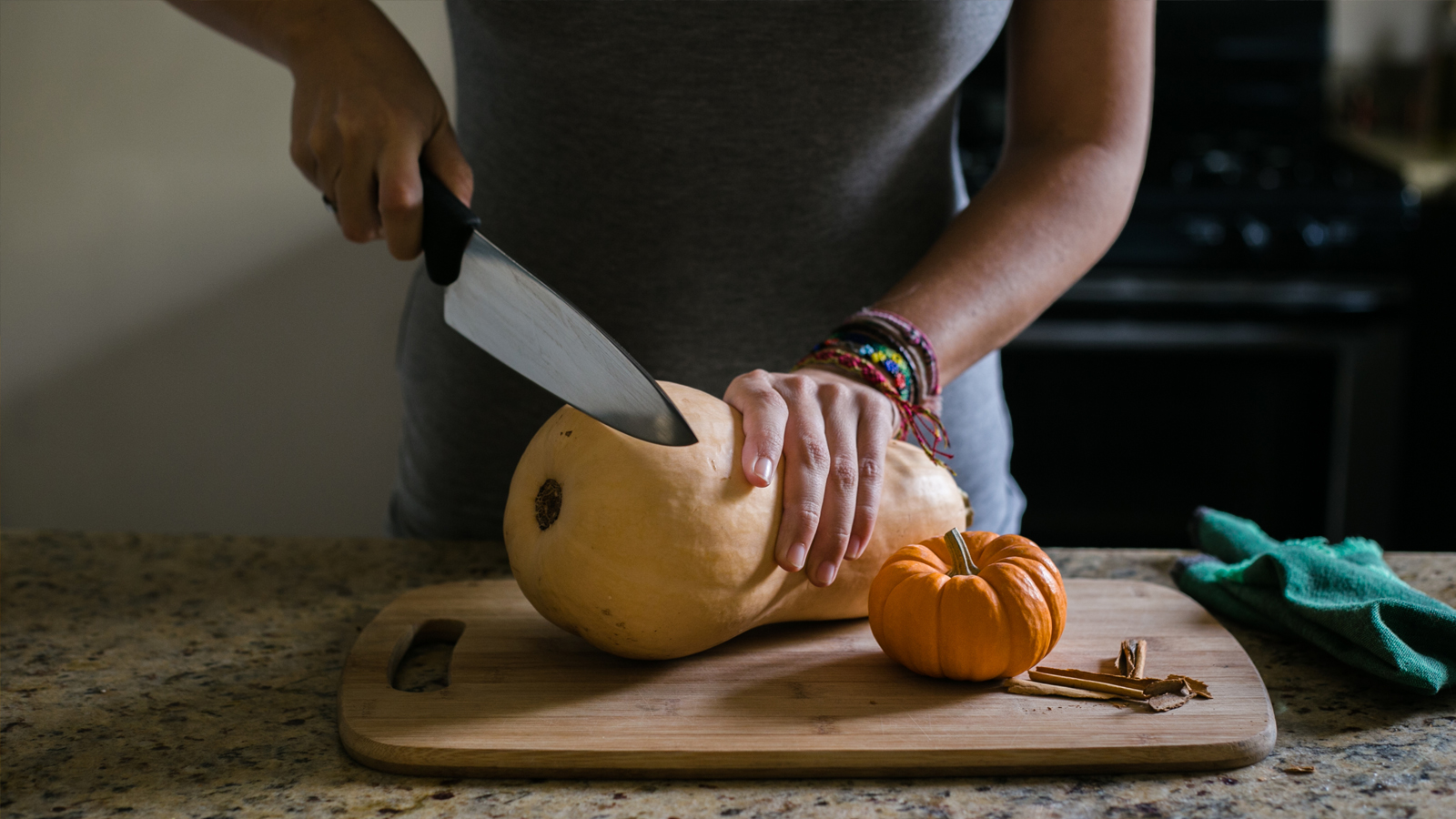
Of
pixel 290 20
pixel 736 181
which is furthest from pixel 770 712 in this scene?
pixel 290 20

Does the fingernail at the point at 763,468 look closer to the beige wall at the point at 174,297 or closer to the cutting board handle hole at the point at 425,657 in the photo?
the cutting board handle hole at the point at 425,657

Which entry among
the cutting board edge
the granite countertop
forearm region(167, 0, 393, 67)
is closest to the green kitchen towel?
the granite countertop

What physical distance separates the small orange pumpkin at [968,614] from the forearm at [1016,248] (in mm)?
242

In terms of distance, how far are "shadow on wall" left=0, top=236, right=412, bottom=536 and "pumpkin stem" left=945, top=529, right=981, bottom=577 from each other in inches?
83.2

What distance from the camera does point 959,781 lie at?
67cm

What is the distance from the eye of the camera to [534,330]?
831 mm

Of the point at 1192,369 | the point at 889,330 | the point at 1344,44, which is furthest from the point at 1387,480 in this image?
the point at 889,330

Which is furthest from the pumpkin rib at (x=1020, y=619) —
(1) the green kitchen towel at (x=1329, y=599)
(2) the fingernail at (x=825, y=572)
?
(1) the green kitchen towel at (x=1329, y=599)

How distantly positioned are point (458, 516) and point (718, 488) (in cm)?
51

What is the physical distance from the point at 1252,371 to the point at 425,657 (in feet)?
6.61

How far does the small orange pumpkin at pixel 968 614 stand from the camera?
0.74 metres

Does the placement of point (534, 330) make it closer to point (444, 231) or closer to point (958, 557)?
point (444, 231)

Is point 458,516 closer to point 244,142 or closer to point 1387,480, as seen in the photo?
point 244,142

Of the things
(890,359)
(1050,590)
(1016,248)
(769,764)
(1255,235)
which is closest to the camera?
(769,764)
